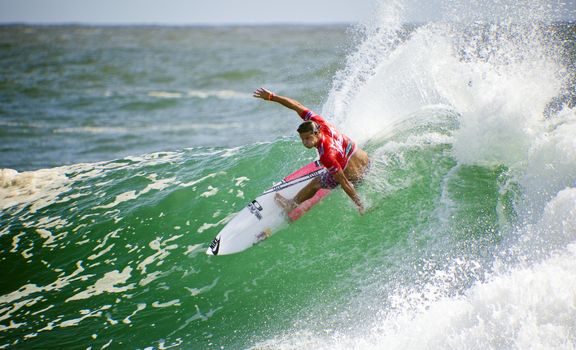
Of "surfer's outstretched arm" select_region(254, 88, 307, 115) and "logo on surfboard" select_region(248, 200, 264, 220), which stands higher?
"surfer's outstretched arm" select_region(254, 88, 307, 115)

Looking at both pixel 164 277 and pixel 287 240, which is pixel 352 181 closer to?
pixel 287 240

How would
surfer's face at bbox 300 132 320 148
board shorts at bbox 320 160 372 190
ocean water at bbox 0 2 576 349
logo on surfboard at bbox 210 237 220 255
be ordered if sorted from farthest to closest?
board shorts at bbox 320 160 372 190
logo on surfboard at bbox 210 237 220 255
surfer's face at bbox 300 132 320 148
ocean water at bbox 0 2 576 349

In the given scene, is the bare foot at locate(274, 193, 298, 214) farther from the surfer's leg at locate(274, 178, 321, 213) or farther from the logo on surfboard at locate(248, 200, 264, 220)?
the logo on surfboard at locate(248, 200, 264, 220)

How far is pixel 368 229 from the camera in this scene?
23.2 ft

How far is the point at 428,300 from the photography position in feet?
17.4

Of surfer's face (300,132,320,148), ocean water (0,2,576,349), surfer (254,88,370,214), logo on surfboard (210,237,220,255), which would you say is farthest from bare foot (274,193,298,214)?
surfer's face (300,132,320,148)

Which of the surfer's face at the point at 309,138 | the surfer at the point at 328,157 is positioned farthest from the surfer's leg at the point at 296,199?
the surfer's face at the point at 309,138

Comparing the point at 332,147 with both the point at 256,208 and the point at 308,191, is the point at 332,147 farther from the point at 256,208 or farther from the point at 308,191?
the point at 256,208

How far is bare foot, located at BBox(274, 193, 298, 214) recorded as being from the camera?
288 inches

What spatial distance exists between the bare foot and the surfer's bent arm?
32.3 inches

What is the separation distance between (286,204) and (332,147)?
1.08 meters

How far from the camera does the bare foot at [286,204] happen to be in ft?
24.0

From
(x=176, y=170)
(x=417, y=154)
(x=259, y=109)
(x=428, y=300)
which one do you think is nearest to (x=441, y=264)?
(x=428, y=300)

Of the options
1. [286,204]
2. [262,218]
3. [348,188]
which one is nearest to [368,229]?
[348,188]
